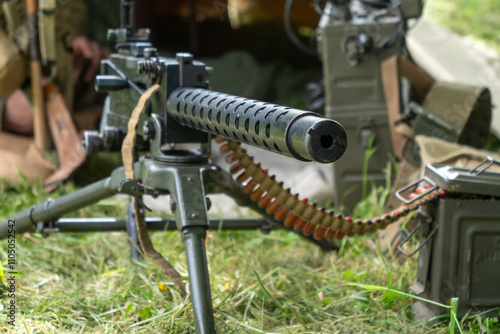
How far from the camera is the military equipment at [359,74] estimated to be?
3.60 m

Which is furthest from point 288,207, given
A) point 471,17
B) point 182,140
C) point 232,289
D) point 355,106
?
point 471,17

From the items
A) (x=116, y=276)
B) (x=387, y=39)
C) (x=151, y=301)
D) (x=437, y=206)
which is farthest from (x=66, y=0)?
(x=437, y=206)

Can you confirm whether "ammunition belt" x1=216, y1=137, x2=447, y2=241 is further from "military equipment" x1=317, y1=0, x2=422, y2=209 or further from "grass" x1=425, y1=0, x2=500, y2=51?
"grass" x1=425, y1=0, x2=500, y2=51

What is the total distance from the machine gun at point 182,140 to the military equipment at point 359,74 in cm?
124

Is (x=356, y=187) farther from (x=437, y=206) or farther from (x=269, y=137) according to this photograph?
(x=269, y=137)

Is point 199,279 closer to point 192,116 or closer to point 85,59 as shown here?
point 192,116

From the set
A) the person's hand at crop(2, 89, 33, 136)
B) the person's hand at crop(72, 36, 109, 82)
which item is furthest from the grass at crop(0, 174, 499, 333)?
the person's hand at crop(72, 36, 109, 82)

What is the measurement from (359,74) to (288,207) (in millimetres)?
1470

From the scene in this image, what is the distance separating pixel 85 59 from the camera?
503cm

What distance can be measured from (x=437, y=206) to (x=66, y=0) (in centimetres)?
340

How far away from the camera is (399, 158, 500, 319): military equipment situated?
7.21 feet

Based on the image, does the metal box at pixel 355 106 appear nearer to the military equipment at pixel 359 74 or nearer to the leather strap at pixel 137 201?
the military equipment at pixel 359 74

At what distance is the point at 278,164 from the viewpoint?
4.57m

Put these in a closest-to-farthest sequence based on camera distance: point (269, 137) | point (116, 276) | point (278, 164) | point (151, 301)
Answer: point (269, 137), point (151, 301), point (116, 276), point (278, 164)
